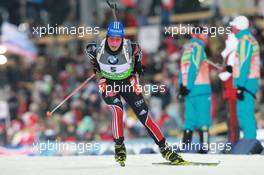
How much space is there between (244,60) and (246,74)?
0.22 meters

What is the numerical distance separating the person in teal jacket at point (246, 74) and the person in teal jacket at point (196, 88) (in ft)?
→ 2.02

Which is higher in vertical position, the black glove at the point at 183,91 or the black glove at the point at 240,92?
the black glove at the point at 183,91

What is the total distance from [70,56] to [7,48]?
1735 millimetres

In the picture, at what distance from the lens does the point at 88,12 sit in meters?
24.8

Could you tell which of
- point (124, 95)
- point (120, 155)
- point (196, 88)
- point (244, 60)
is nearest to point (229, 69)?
point (244, 60)

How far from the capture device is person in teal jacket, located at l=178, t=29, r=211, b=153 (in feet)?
54.5

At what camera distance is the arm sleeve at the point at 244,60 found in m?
16.1

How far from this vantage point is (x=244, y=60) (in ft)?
52.9

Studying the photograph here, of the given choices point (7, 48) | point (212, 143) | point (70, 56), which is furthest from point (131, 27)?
point (212, 143)

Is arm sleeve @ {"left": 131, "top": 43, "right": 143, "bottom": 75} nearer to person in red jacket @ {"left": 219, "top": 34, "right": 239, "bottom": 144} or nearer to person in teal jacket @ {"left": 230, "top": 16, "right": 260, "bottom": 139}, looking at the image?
person in teal jacket @ {"left": 230, "top": 16, "right": 260, "bottom": 139}

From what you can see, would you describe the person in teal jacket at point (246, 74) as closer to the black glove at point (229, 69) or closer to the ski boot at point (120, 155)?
the black glove at point (229, 69)
